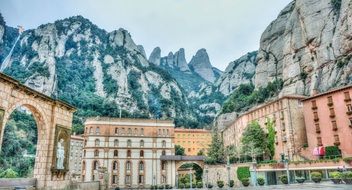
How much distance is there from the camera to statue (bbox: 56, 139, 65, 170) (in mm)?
17859

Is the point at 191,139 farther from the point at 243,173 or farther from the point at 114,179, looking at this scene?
the point at 243,173

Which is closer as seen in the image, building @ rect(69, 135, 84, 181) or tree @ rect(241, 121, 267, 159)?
tree @ rect(241, 121, 267, 159)

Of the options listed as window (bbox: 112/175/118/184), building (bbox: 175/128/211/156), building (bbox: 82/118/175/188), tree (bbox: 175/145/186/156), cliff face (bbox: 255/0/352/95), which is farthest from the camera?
building (bbox: 175/128/211/156)

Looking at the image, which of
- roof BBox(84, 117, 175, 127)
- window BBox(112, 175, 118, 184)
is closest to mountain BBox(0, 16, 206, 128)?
roof BBox(84, 117, 175, 127)

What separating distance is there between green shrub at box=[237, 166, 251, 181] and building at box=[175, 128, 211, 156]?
48.9m

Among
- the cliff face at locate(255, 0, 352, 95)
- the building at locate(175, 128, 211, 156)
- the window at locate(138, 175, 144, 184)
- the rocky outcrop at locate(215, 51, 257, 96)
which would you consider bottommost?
the window at locate(138, 175, 144, 184)

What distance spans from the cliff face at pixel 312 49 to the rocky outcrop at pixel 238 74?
140 ft

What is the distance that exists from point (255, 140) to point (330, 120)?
1316 cm

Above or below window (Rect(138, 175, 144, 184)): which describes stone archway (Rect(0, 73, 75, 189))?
above

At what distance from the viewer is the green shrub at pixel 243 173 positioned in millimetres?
43378

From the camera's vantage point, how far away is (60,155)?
1817 centimetres

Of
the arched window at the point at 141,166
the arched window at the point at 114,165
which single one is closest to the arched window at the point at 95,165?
the arched window at the point at 114,165

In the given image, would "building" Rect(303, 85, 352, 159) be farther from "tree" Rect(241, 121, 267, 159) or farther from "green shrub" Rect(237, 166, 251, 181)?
"green shrub" Rect(237, 166, 251, 181)

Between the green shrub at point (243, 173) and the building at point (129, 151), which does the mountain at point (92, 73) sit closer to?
the building at point (129, 151)
